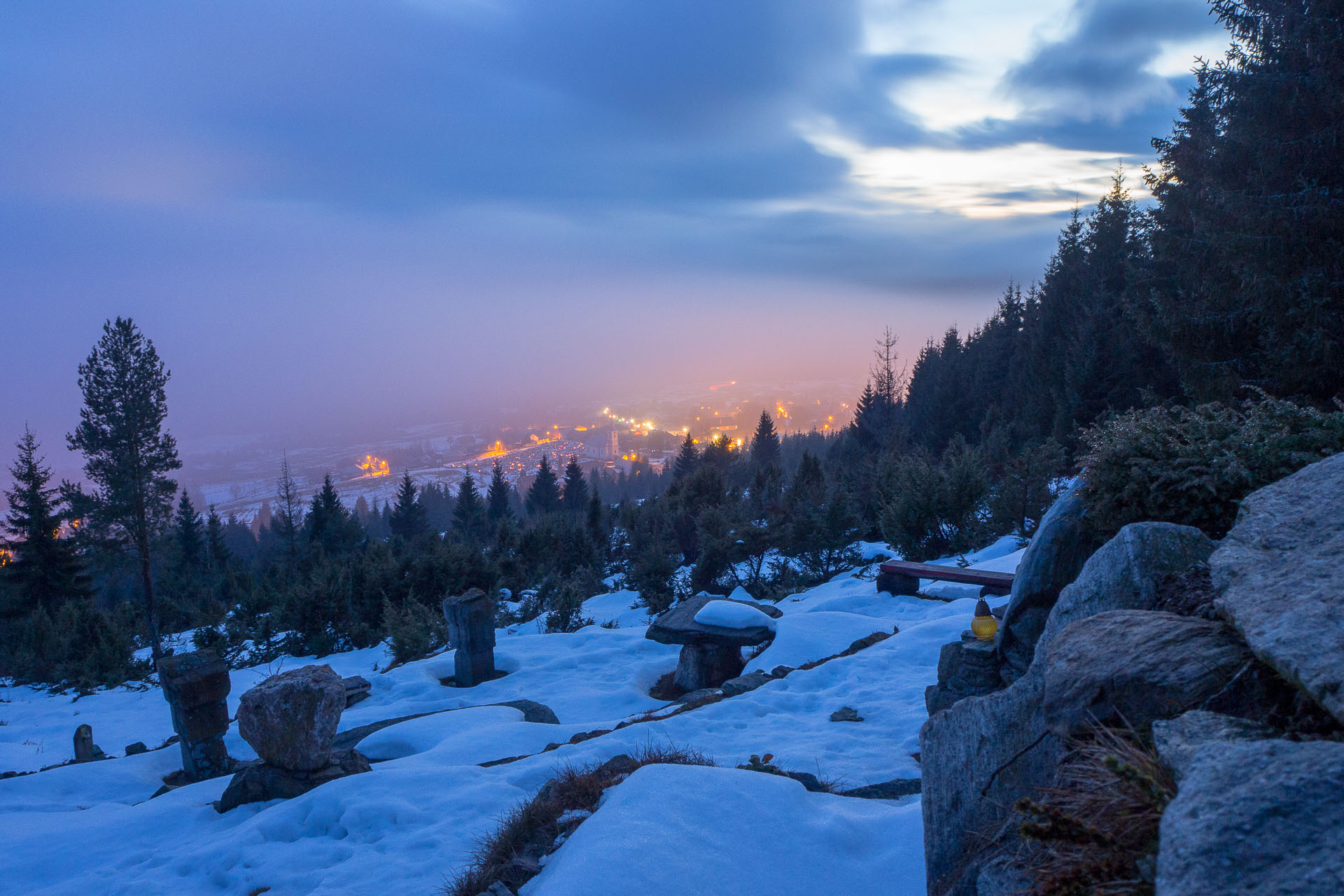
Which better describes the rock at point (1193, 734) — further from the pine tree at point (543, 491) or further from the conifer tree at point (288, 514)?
the pine tree at point (543, 491)

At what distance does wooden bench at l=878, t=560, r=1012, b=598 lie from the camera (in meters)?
8.75

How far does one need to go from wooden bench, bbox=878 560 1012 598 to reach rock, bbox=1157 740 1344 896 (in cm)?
740

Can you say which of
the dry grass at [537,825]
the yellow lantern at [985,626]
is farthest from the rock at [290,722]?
the yellow lantern at [985,626]

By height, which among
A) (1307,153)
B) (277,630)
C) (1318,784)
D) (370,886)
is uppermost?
(1307,153)

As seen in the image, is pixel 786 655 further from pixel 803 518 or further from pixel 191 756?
pixel 803 518

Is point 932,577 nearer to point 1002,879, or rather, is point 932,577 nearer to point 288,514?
point 1002,879

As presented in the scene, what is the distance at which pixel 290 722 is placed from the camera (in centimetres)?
A: 523

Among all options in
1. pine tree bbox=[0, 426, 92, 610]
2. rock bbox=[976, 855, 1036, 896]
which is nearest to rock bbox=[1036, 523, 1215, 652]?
rock bbox=[976, 855, 1036, 896]

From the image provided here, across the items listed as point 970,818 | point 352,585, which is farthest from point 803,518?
point 970,818

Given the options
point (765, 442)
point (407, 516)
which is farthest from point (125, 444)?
point (765, 442)

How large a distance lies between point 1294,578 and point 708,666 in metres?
6.88

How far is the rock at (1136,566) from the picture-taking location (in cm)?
290

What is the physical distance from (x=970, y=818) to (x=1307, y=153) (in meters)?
14.7

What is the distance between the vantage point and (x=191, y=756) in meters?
6.55
